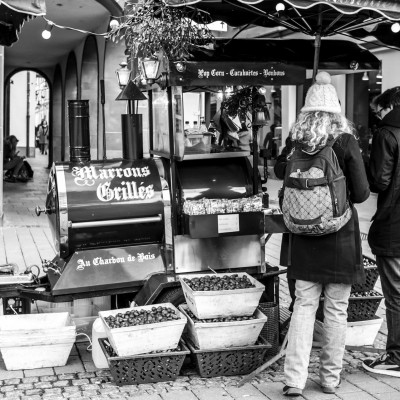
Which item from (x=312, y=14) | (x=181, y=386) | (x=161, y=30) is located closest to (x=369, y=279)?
(x=181, y=386)

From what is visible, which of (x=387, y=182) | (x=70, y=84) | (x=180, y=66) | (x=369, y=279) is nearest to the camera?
(x=387, y=182)

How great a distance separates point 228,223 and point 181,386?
1.30 meters

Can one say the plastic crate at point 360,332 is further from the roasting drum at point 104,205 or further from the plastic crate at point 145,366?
the roasting drum at point 104,205

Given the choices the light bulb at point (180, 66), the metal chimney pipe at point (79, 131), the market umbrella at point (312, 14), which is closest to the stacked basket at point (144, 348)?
the metal chimney pipe at point (79, 131)

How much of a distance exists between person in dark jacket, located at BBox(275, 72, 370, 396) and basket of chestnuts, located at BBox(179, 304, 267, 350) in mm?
528

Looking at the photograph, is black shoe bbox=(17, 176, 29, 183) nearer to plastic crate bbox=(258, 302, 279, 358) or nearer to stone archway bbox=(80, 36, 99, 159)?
stone archway bbox=(80, 36, 99, 159)

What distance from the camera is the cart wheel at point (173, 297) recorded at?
17.9 ft

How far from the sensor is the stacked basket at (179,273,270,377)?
4809 millimetres

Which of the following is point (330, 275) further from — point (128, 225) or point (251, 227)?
point (128, 225)

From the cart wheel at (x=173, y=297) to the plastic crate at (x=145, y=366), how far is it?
2.41ft

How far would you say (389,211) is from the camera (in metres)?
4.68

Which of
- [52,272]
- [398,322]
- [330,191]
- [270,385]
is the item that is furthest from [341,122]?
[52,272]

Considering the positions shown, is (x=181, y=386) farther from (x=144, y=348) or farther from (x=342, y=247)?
(x=342, y=247)

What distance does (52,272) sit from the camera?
5.63 m
